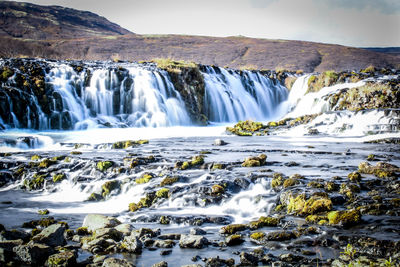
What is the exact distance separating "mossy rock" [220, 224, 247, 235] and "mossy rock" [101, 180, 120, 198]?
4.27 metres

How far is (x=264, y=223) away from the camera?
252 inches

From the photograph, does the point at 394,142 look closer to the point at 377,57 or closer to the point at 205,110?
the point at 205,110

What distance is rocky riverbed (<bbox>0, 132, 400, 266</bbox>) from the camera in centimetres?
508

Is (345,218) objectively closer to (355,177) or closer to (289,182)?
(289,182)

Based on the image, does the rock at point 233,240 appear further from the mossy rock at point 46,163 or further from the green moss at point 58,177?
the mossy rock at point 46,163

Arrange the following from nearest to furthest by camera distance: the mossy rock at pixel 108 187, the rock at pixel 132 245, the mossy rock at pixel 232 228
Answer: the rock at pixel 132 245 < the mossy rock at pixel 232 228 < the mossy rock at pixel 108 187

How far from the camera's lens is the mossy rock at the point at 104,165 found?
11000mm

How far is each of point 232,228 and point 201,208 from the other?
66.2 inches

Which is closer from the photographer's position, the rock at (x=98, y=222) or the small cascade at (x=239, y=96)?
the rock at (x=98, y=222)

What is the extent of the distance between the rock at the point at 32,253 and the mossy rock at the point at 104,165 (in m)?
6.00

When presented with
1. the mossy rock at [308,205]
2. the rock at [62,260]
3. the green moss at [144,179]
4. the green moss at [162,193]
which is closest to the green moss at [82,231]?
the rock at [62,260]

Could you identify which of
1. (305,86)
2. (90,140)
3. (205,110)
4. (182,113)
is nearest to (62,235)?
(90,140)

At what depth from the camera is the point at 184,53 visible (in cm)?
5991

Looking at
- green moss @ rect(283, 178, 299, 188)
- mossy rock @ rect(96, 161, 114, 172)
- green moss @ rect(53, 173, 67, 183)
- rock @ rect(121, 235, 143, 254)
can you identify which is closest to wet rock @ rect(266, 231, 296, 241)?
rock @ rect(121, 235, 143, 254)
